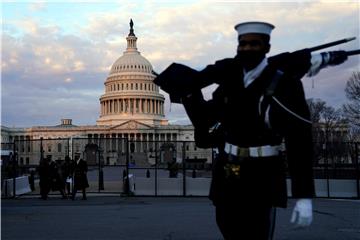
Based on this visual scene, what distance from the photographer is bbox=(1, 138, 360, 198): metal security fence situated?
27.2 m

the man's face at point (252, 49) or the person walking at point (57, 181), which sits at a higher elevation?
the man's face at point (252, 49)

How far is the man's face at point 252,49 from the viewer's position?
4305mm

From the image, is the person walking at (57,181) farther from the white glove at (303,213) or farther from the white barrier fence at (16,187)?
the white glove at (303,213)

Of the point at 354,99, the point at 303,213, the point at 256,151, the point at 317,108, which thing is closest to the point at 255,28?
the point at 256,151

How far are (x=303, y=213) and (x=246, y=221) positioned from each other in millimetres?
431

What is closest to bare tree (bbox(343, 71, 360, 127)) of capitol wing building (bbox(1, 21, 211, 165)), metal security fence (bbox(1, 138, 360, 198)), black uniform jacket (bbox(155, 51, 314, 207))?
metal security fence (bbox(1, 138, 360, 198))

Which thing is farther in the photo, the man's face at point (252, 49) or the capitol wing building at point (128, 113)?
the capitol wing building at point (128, 113)

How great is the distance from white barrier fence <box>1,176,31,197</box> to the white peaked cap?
22.8 meters

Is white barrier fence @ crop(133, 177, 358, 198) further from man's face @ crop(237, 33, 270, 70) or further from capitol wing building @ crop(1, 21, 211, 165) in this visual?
capitol wing building @ crop(1, 21, 211, 165)

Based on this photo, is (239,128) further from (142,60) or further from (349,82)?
(142,60)

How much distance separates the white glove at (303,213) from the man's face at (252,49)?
98 centimetres

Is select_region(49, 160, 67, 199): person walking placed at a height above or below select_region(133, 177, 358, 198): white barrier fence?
above

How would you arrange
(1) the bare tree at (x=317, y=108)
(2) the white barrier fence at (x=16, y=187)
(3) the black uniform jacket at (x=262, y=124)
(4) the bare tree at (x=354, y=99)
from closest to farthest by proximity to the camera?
1. (3) the black uniform jacket at (x=262, y=124)
2. (2) the white barrier fence at (x=16, y=187)
3. (4) the bare tree at (x=354, y=99)
4. (1) the bare tree at (x=317, y=108)

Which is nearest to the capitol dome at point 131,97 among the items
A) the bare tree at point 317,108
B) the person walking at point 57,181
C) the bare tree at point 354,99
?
the bare tree at point 317,108
